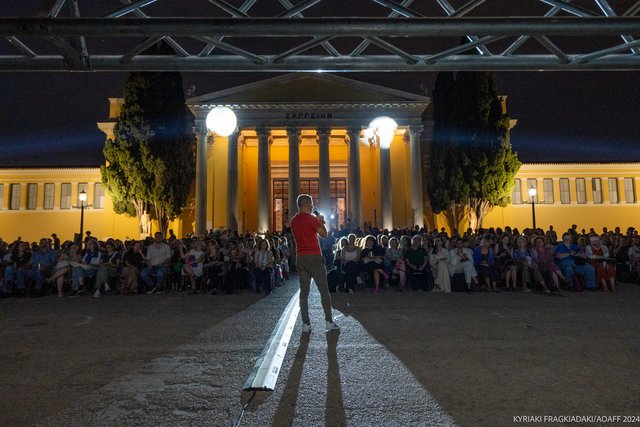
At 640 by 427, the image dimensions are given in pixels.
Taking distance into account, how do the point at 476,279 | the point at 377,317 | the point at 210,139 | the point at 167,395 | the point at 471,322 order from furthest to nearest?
1. the point at 210,139
2. the point at 476,279
3. the point at 377,317
4. the point at 471,322
5. the point at 167,395

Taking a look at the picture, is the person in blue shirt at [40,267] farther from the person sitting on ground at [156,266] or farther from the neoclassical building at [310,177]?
the neoclassical building at [310,177]

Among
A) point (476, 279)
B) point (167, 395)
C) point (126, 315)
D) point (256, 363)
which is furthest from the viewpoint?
point (476, 279)

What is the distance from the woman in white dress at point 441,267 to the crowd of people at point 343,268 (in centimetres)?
3

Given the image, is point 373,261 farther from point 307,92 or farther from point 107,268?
point 307,92

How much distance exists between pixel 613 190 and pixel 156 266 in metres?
36.4

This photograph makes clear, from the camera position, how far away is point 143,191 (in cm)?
2731

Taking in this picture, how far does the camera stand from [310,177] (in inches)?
1372

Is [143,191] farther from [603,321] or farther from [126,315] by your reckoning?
[603,321]

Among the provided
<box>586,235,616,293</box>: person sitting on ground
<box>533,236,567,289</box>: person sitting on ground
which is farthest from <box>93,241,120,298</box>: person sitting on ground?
<box>586,235,616,293</box>: person sitting on ground

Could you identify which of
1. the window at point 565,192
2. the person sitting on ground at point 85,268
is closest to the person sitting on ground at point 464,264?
the person sitting on ground at point 85,268

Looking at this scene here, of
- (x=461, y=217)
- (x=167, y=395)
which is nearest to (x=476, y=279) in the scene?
(x=167, y=395)

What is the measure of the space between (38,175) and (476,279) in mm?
35263

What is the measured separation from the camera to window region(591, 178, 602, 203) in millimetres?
34344

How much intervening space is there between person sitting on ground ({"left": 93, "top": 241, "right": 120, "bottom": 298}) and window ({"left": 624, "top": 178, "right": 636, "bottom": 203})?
37988 mm
